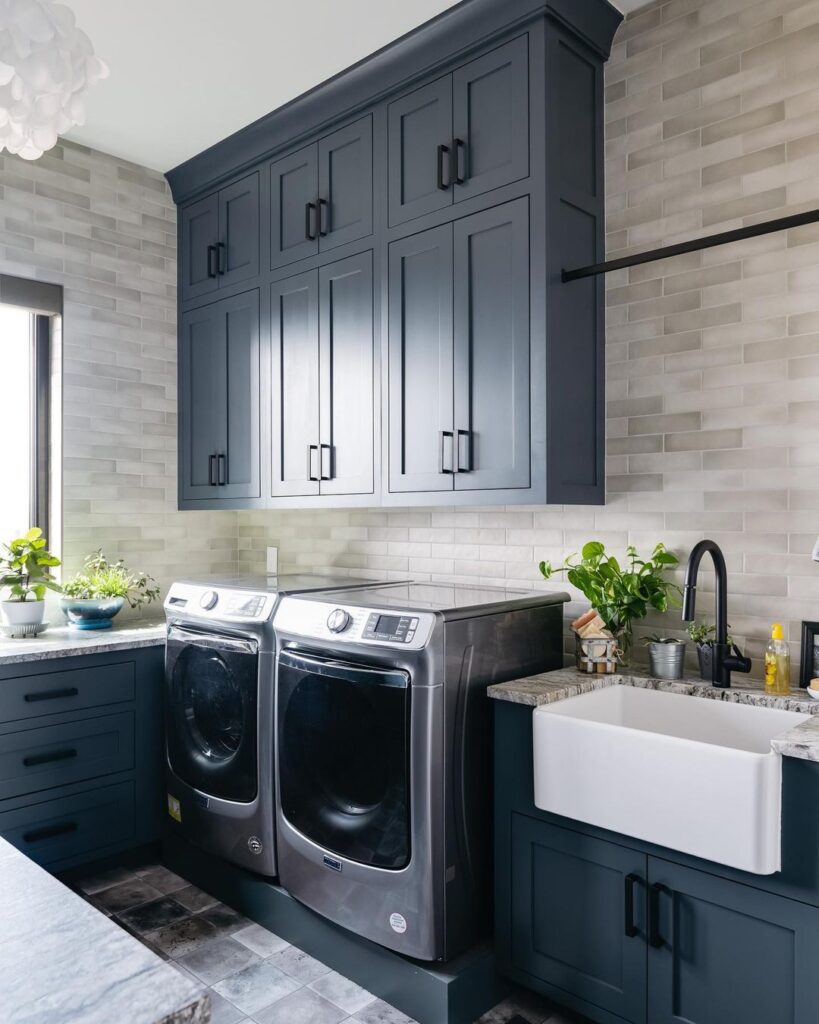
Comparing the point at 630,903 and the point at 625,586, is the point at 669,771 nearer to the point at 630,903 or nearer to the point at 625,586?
the point at 630,903

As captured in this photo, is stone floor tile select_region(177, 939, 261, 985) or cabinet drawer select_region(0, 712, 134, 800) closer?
stone floor tile select_region(177, 939, 261, 985)

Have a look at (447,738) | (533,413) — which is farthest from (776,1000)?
(533,413)

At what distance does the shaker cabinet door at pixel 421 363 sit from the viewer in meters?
2.49

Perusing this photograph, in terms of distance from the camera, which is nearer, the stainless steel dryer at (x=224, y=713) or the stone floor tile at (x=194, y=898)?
the stainless steel dryer at (x=224, y=713)

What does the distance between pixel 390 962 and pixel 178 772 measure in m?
1.10

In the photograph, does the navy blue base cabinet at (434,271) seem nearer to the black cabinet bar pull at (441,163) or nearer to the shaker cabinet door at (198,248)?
the black cabinet bar pull at (441,163)

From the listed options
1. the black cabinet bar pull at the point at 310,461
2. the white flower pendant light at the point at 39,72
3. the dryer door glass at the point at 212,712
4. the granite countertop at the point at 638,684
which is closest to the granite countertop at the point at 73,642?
the dryer door glass at the point at 212,712

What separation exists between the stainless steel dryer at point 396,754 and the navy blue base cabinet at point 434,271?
0.45 metres

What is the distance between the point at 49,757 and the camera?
2.67m

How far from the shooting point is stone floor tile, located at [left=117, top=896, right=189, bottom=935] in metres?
2.51

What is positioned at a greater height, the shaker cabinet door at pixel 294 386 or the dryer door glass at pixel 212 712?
the shaker cabinet door at pixel 294 386

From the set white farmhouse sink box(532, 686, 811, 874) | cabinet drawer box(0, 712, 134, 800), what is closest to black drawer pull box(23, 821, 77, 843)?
cabinet drawer box(0, 712, 134, 800)

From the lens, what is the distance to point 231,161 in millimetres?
3279

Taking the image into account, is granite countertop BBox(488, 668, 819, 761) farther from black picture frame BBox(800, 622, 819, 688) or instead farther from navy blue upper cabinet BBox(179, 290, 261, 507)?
navy blue upper cabinet BBox(179, 290, 261, 507)
